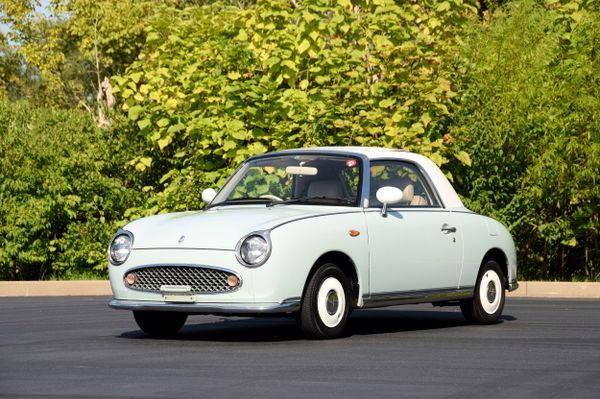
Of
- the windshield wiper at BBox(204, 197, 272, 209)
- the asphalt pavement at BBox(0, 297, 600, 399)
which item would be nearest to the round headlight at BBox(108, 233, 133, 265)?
the asphalt pavement at BBox(0, 297, 600, 399)

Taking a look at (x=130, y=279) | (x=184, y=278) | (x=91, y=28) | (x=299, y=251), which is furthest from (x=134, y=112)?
(x=91, y=28)

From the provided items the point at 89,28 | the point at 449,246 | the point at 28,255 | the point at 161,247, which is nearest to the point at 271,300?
the point at 161,247

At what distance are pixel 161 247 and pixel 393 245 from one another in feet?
7.04

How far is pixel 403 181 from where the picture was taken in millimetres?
12688

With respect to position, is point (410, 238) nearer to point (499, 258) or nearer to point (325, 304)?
point (325, 304)

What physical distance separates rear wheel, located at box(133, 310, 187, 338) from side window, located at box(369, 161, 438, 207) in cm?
200

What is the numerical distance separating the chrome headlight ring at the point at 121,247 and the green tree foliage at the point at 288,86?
9406 millimetres

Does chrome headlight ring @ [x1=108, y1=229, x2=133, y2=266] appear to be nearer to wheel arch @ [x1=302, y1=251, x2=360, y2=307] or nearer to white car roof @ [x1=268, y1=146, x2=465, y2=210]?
wheel arch @ [x1=302, y1=251, x2=360, y2=307]

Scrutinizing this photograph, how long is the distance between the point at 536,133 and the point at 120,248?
10.4m

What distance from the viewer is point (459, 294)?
12.8 meters

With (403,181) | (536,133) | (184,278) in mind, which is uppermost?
(536,133)

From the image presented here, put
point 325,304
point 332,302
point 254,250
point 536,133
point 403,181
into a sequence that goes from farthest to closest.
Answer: point 536,133 < point 403,181 < point 332,302 < point 325,304 < point 254,250

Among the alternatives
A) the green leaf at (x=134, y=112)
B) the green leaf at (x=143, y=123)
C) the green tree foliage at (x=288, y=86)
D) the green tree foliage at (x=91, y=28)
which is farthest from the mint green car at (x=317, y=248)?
the green tree foliage at (x=91, y=28)

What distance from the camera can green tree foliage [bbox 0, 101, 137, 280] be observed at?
22.0m
